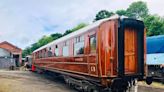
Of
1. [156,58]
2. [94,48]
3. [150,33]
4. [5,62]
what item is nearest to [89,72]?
[94,48]

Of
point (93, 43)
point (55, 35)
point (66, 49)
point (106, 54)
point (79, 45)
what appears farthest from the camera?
point (55, 35)

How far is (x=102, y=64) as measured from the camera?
11.5 metres

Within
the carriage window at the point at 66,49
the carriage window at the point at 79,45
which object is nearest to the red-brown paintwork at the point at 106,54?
the carriage window at the point at 79,45

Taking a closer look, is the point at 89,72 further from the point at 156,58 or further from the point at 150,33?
the point at 150,33

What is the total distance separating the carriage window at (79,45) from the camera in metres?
14.1

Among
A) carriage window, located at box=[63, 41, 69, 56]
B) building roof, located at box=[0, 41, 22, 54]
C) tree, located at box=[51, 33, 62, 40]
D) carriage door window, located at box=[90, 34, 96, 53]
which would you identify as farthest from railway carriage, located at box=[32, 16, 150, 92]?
tree, located at box=[51, 33, 62, 40]

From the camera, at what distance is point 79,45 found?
1461 cm

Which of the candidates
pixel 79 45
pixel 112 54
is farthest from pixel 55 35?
pixel 112 54

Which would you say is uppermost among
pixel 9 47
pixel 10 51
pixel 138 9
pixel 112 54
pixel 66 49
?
pixel 138 9

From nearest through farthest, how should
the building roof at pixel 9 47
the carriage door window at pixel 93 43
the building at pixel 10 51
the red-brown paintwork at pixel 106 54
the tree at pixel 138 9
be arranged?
the red-brown paintwork at pixel 106 54 → the carriage door window at pixel 93 43 → the building at pixel 10 51 → the building roof at pixel 9 47 → the tree at pixel 138 9

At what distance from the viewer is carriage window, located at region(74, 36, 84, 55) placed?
1414 centimetres

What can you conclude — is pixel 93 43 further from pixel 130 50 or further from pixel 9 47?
pixel 9 47

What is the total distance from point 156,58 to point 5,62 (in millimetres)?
38204

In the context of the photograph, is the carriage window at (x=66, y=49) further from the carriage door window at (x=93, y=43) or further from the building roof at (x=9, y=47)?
the building roof at (x=9, y=47)
